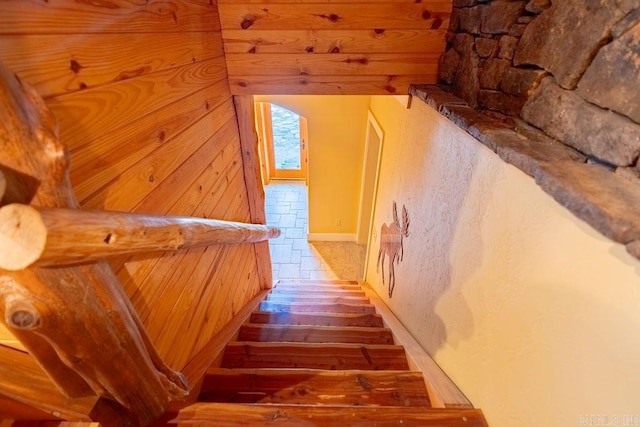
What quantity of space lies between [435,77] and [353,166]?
2.25 metres

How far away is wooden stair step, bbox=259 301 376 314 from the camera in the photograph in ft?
8.41

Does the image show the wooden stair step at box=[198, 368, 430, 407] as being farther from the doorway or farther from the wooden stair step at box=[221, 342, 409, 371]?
the doorway

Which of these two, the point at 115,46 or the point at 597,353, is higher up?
the point at 115,46

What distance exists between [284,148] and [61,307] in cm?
550

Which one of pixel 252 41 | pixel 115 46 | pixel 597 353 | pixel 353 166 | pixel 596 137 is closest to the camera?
pixel 597 353

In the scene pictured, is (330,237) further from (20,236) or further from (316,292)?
(20,236)

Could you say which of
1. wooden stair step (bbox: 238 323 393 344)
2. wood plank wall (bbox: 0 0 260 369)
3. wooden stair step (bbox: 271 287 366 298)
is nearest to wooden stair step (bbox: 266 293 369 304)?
wooden stair step (bbox: 271 287 366 298)

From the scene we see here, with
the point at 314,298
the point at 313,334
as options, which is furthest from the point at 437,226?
the point at 314,298

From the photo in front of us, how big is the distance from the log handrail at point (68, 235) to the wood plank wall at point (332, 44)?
132 centimetres

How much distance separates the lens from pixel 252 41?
1734 millimetres

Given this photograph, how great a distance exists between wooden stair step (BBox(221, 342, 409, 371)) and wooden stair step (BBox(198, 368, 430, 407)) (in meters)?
0.26

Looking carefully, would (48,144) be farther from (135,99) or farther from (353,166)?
(353,166)

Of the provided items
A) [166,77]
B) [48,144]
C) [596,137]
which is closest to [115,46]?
[166,77]

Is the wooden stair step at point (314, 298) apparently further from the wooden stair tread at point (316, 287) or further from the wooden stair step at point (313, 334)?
the wooden stair step at point (313, 334)
